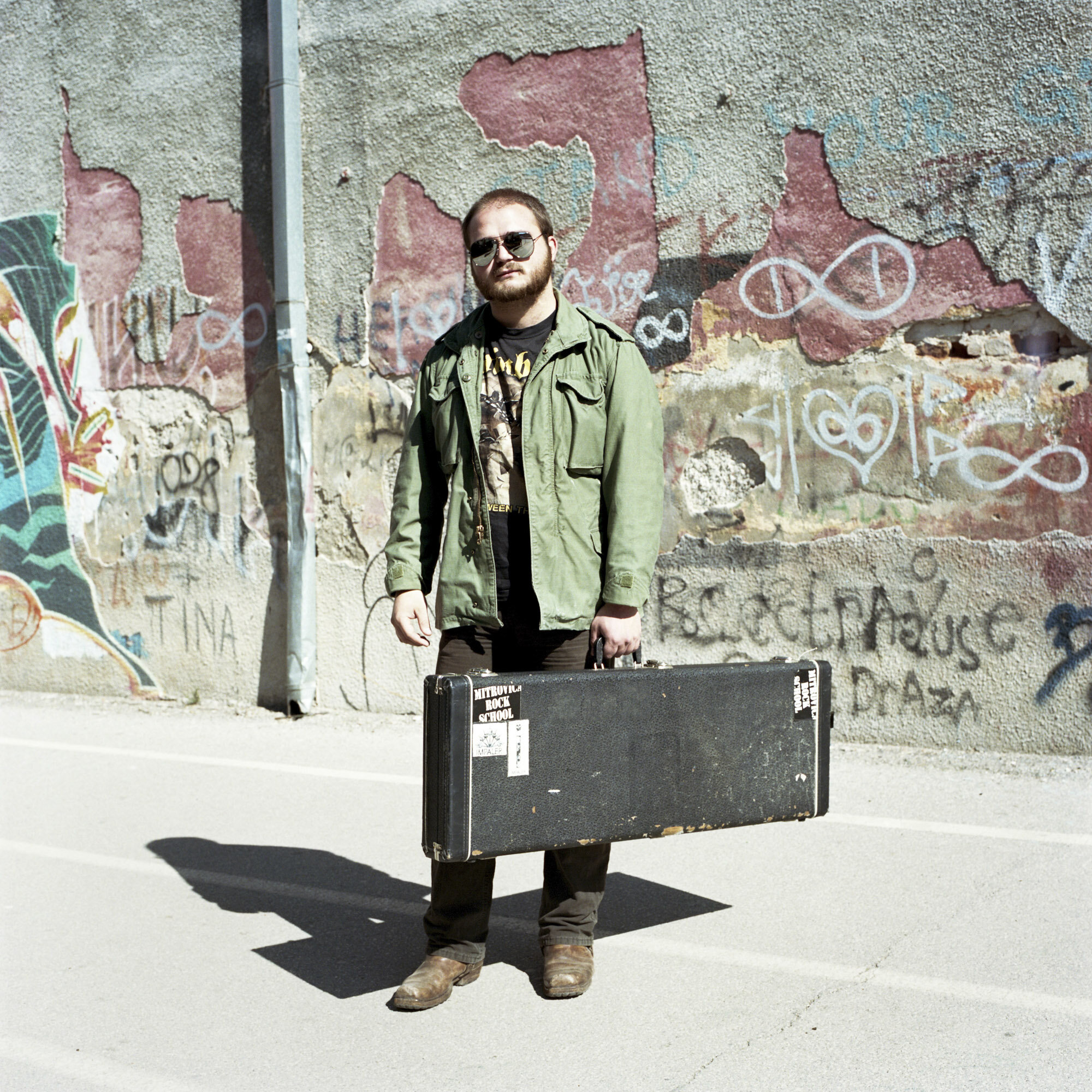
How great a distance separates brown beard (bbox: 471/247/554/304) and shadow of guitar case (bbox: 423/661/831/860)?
1.02 meters

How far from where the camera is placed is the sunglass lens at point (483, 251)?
3.13 metres

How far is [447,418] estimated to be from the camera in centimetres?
326

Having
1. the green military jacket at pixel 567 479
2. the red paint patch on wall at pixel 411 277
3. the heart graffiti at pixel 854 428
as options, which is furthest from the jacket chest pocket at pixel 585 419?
the red paint patch on wall at pixel 411 277

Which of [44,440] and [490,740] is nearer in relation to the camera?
[490,740]

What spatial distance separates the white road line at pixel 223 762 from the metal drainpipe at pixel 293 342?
1037 mm

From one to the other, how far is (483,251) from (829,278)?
3.15m

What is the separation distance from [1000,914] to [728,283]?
357 centimetres

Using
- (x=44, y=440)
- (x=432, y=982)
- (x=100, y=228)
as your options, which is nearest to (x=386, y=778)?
(x=432, y=982)

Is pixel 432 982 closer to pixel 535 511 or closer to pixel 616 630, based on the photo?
pixel 616 630

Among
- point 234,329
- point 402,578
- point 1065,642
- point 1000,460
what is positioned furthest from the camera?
point 234,329

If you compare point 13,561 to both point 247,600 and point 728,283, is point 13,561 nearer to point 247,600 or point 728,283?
point 247,600

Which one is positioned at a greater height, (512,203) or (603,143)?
(603,143)

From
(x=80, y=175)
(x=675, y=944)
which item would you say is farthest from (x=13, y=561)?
(x=675, y=944)

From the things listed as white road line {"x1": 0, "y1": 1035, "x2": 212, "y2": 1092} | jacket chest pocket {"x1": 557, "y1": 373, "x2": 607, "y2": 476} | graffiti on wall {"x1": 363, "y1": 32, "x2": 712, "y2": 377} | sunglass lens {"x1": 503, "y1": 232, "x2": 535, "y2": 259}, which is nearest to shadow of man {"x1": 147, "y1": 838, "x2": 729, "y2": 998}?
white road line {"x1": 0, "y1": 1035, "x2": 212, "y2": 1092}
